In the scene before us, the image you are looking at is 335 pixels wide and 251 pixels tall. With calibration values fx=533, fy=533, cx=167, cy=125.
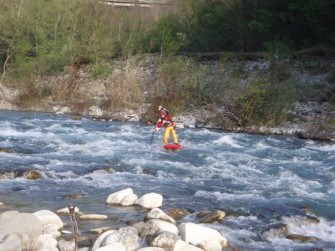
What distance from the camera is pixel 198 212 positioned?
34.9ft

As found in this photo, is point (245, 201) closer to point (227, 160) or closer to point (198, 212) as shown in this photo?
point (198, 212)

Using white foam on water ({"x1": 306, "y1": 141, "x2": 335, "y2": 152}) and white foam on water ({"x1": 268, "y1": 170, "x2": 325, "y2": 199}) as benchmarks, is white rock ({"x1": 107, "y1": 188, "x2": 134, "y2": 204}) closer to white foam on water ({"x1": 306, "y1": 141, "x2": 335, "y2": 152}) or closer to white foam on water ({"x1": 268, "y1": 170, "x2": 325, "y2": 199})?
white foam on water ({"x1": 268, "y1": 170, "x2": 325, "y2": 199})

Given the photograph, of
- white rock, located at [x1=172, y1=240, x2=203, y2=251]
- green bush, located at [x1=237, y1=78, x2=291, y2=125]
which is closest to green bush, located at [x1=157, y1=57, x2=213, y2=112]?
green bush, located at [x1=237, y1=78, x2=291, y2=125]

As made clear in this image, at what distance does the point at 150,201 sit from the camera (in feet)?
35.3

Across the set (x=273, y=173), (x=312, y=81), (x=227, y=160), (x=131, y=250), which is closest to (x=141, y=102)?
(x=312, y=81)

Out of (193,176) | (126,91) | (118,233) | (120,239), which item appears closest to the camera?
(120,239)

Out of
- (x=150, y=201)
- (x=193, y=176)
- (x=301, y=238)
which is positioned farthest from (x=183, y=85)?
(x=301, y=238)

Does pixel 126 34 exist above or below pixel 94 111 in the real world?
above

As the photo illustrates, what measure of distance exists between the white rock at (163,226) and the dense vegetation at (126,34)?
18.6 meters

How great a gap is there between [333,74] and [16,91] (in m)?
17.3

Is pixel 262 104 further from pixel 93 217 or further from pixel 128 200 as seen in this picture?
pixel 93 217

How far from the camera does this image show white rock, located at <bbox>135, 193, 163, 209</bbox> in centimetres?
1074

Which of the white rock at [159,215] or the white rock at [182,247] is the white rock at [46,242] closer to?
the white rock at [182,247]

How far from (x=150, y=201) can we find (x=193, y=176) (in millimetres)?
3474
